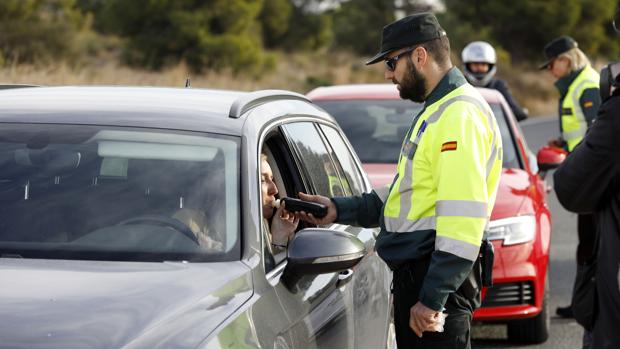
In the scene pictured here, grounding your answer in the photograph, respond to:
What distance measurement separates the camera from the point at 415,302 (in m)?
4.42

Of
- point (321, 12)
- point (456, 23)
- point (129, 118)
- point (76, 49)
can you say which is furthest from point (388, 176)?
point (456, 23)

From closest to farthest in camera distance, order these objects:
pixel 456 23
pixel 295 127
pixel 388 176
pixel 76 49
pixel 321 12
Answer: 1. pixel 295 127
2. pixel 388 176
3. pixel 76 49
4. pixel 321 12
5. pixel 456 23

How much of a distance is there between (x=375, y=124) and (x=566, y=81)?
169 centimetres

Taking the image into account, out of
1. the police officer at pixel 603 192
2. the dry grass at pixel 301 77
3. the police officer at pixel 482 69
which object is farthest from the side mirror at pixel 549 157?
the dry grass at pixel 301 77

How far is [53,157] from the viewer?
13.6 feet

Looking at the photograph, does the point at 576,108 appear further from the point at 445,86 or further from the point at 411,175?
the point at 411,175

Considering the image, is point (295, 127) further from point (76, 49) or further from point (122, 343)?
point (76, 49)

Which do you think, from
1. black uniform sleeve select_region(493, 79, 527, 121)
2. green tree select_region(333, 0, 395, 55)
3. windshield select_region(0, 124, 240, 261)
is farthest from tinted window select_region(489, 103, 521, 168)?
green tree select_region(333, 0, 395, 55)

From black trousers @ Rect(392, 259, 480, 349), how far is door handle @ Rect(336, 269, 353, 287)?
0.59ft

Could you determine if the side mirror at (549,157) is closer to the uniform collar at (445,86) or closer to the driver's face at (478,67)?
the driver's face at (478,67)

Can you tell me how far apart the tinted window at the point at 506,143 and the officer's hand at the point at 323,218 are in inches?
155

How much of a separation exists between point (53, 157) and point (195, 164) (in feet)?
1.67

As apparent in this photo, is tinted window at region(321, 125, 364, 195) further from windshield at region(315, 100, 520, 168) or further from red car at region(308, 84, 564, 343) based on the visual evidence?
windshield at region(315, 100, 520, 168)

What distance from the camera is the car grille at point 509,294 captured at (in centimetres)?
729
